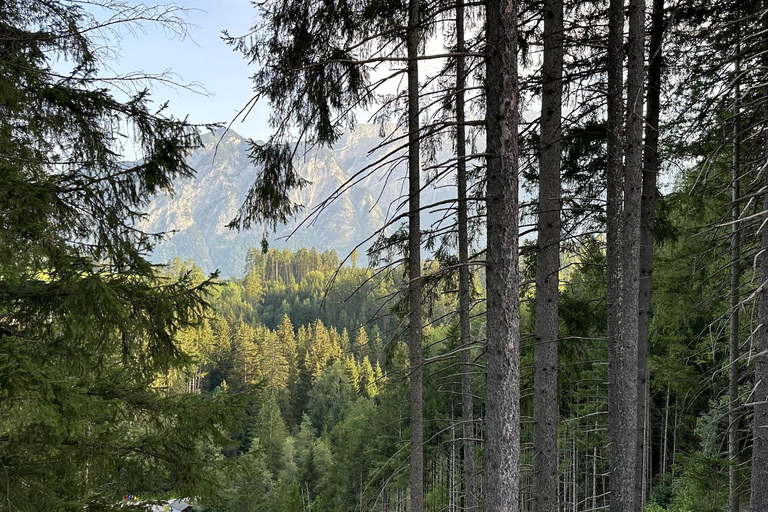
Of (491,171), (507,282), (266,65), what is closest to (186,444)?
(507,282)

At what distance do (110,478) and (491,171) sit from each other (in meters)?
3.58

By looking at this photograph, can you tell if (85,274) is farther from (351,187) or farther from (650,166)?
(650,166)

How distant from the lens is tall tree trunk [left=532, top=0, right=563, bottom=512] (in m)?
4.53

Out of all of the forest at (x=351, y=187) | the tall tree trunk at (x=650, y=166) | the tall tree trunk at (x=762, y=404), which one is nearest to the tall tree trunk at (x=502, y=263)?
the forest at (x=351, y=187)

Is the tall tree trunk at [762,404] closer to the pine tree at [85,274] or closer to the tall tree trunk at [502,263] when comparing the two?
the tall tree trunk at [502,263]

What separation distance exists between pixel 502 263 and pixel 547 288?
79.6 inches

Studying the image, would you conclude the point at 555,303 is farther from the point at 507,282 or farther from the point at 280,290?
the point at 280,290

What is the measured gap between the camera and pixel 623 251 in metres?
A: 4.34

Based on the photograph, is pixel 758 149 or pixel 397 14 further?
pixel 397 14

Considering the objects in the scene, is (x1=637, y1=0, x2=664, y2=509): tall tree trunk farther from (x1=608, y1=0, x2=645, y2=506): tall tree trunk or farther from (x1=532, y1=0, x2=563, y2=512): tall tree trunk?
(x1=532, y1=0, x2=563, y2=512): tall tree trunk

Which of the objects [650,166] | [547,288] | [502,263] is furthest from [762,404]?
[502,263]

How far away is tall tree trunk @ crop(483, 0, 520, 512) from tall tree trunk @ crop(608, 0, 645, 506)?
1867 mm

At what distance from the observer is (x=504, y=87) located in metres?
2.78

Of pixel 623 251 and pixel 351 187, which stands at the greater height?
pixel 351 187
